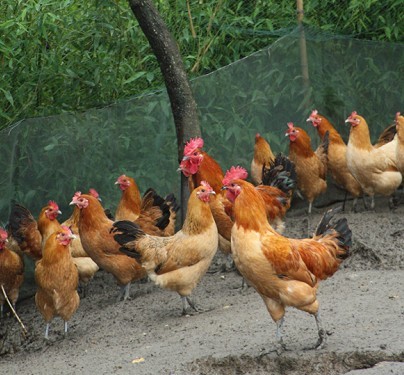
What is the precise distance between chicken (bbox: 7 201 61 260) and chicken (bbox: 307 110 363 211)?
11.3ft

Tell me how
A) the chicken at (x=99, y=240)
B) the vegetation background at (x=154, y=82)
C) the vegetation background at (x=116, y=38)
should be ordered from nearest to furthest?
the chicken at (x=99, y=240)
the vegetation background at (x=154, y=82)
the vegetation background at (x=116, y=38)

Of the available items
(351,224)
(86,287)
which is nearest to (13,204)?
(86,287)

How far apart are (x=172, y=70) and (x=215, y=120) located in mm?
1598

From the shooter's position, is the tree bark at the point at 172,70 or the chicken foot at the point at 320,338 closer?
the chicken foot at the point at 320,338

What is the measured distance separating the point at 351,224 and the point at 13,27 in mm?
4678

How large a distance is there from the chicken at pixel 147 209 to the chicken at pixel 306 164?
1.70 m

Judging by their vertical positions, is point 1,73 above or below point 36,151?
above

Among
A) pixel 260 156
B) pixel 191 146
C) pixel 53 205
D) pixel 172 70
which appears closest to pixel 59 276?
pixel 53 205

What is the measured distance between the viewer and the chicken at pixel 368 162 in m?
10.6

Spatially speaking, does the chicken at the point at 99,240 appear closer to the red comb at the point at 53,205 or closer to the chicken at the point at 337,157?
the red comb at the point at 53,205

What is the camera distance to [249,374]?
21.1 ft

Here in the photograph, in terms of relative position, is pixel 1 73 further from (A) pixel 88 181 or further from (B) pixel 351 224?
(B) pixel 351 224

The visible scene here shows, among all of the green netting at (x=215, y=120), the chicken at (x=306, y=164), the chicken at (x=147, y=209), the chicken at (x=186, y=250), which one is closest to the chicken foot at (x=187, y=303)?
the chicken at (x=186, y=250)

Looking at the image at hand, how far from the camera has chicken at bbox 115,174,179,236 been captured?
9.55m
